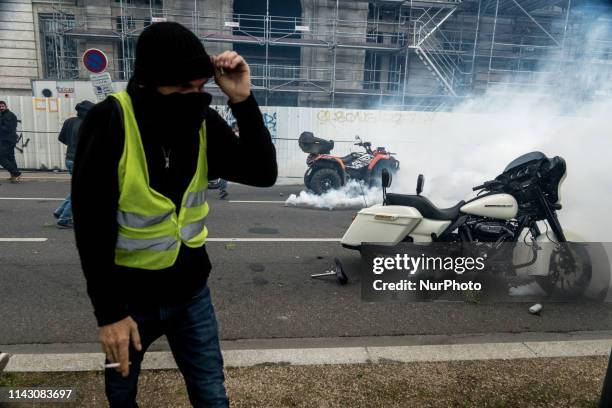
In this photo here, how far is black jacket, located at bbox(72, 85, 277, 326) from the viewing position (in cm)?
145

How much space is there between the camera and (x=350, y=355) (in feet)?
10.6

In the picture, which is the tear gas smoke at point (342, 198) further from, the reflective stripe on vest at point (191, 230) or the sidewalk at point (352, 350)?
the reflective stripe on vest at point (191, 230)

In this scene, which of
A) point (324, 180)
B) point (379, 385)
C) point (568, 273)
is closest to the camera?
point (379, 385)

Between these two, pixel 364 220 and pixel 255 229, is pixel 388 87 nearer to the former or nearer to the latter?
pixel 255 229

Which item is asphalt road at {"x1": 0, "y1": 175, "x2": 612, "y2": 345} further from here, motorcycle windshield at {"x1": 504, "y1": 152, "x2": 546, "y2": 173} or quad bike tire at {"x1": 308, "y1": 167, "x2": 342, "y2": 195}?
quad bike tire at {"x1": 308, "y1": 167, "x2": 342, "y2": 195}

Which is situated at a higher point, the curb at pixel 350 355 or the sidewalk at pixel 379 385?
the sidewalk at pixel 379 385

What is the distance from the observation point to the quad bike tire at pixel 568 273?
14.0 ft

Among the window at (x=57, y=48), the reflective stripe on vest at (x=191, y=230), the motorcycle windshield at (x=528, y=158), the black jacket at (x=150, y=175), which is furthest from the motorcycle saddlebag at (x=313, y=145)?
the window at (x=57, y=48)

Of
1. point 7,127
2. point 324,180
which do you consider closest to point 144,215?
point 324,180

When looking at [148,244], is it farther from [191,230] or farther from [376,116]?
[376,116]

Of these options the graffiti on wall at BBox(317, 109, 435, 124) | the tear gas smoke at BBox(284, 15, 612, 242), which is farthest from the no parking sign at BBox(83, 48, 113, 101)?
the graffiti on wall at BBox(317, 109, 435, 124)

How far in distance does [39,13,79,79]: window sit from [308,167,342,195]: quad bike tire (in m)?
17.8

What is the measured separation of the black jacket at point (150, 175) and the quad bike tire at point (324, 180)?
26.6 feet

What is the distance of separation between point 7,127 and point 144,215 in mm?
11571
